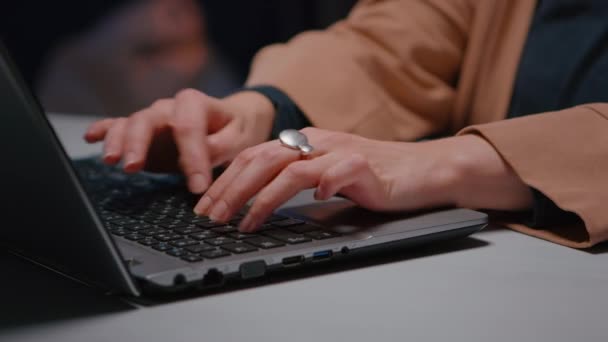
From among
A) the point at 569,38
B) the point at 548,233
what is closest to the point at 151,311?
the point at 548,233

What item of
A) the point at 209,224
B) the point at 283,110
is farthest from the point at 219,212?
the point at 283,110

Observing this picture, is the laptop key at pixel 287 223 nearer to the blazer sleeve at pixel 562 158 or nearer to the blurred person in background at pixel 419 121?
the blurred person in background at pixel 419 121

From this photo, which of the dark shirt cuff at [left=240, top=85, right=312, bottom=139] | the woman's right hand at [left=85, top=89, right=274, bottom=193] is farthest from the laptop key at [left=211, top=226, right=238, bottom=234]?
the dark shirt cuff at [left=240, top=85, right=312, bottom=139]

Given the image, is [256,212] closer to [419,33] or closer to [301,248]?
[301,248]

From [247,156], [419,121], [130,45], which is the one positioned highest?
[247,156]

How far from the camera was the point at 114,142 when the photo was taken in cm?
68

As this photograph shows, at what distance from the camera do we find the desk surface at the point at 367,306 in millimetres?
406

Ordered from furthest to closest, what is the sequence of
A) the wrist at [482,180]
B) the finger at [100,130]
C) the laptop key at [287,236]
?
the finger at [100,130] → the wrist at [482,180] → the laptop key at [287,236]

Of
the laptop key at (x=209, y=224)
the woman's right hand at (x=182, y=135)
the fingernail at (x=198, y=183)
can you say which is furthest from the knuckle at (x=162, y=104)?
the laptop key at (x=209, y=224)

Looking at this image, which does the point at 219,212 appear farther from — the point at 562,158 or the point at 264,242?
the point at 562,158

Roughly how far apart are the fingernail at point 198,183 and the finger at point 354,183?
13 centimetres

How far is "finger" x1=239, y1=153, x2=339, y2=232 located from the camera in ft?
1.74

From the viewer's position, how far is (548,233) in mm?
586

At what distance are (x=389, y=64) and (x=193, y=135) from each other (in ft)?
1.31
